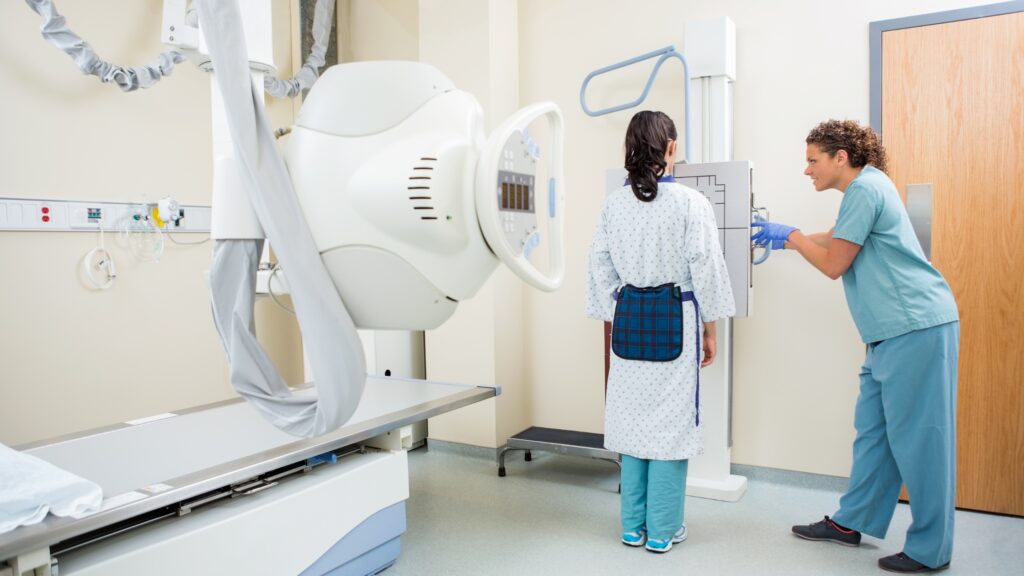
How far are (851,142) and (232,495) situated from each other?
2.36m

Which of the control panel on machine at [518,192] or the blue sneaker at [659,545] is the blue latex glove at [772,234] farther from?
the control panel on machine at [518,192]

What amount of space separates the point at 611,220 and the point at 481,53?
1.45 metres

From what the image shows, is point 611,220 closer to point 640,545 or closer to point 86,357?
point 640,545

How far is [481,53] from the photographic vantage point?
370 cm

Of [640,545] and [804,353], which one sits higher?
[804,353]

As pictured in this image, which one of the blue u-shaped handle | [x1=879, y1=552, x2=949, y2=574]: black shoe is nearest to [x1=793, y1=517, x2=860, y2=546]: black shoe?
[x1=879, y1=552, x2=949, y2=574]: black shoe

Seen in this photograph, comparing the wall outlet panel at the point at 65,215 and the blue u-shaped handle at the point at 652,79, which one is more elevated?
the blue u-shaped handle at the point at 652,79

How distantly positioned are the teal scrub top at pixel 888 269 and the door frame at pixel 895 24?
68cm

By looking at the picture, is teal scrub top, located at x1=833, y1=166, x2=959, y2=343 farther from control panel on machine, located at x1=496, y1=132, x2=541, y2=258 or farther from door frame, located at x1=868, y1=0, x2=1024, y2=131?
control panel on machine, located at x1=496, y1=132, x2=541, y2=258

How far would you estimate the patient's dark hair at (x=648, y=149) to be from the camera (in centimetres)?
259

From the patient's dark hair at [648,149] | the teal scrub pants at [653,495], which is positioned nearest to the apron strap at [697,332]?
the teal scrub pants at [653,495]

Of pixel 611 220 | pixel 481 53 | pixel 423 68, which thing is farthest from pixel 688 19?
pixel 423 68

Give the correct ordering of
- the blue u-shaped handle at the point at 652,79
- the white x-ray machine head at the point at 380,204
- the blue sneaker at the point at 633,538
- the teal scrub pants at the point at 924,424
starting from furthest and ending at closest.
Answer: the blue u-shaped handle at the point at 652,79 < the blue sneaker at the point at 633,538 < the teal scrub pants at the point at 924,424 < the white x-ray machine head at the point at 380,204

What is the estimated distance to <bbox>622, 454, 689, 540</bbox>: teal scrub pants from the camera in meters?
2.65
